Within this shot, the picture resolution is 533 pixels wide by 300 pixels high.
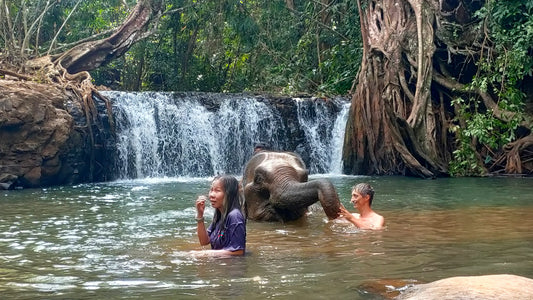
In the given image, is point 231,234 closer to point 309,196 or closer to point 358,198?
point 309,196

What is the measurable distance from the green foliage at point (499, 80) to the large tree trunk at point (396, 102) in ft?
2.05

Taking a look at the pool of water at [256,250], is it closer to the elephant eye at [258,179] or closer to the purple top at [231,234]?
the purple top at [231,234]

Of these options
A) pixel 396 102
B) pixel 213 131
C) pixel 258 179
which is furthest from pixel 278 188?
pixel 213 131

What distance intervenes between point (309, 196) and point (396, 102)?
979 cm

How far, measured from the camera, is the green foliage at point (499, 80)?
17109 mm

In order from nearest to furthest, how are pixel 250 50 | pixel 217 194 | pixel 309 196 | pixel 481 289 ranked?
pixel 481 289 → pixel 217 194 → pixel 309 196 → pixel 250 50

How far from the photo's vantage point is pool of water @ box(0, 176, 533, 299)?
610 cm

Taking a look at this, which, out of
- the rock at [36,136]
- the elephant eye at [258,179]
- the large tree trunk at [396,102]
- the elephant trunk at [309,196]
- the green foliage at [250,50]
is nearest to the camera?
the elephant trunk at [309,196]

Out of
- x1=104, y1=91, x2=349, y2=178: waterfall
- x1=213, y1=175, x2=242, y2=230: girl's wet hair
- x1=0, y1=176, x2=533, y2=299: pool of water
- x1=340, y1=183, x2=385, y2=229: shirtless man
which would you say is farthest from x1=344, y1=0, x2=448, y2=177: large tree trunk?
x1=213, y1=175, x2=242, y2=230: girl's wet hair

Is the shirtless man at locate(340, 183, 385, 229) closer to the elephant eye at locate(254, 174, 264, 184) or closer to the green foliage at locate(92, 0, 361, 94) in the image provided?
the elephant eye at locate(254, 174, 264, 184)

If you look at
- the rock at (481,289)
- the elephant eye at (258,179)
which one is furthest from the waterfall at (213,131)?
the rock at (481,289)

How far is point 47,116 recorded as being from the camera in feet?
56.1

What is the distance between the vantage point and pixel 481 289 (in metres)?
4.48

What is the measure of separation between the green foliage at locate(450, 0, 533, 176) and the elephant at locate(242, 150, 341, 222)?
825 centimetres
